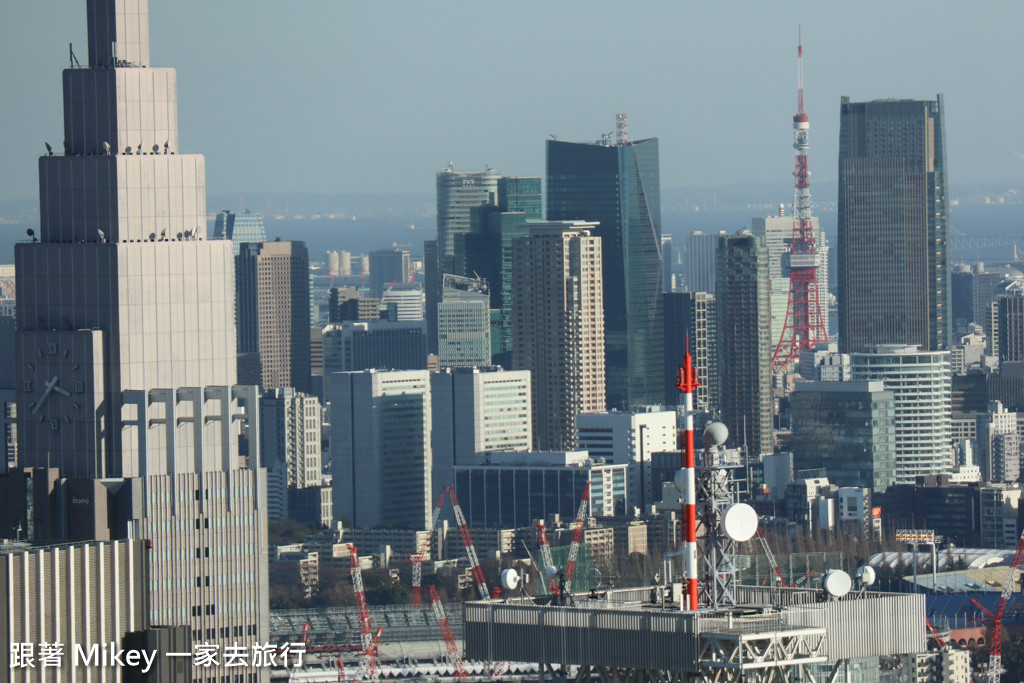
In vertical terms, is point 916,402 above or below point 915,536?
→ above

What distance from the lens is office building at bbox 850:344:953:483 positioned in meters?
186

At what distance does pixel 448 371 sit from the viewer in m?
189

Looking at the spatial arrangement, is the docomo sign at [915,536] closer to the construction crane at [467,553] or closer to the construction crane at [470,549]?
the construction crane at [470,549]

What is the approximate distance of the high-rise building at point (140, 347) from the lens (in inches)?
2386

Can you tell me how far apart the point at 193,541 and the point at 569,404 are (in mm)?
137773

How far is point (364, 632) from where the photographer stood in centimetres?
12462

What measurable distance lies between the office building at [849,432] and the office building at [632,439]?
377 inches

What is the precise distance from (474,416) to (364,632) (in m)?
58.9

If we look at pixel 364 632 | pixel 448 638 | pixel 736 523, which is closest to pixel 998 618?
pixel 448 638

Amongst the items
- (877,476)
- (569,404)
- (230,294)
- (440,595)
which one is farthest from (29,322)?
(569,404)

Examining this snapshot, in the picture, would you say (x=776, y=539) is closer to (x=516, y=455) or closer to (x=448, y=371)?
(x=516, y=455)

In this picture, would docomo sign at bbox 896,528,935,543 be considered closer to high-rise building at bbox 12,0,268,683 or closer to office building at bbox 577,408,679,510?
office building at bbox 577,408,679,510

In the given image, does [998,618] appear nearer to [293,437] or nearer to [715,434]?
[715,434]

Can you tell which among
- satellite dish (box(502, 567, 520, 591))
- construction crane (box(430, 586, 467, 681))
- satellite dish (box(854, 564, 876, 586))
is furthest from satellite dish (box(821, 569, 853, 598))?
construction crane (box(430, 586, 467, 681))
